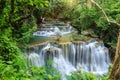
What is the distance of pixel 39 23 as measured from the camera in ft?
53.0

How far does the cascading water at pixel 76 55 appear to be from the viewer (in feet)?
38.5

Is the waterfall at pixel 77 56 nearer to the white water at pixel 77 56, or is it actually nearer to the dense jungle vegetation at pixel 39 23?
the white water at pixel 77 56

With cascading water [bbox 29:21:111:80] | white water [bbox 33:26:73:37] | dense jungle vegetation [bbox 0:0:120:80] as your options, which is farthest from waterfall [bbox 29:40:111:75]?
white water [bbox 33:26:73:37]

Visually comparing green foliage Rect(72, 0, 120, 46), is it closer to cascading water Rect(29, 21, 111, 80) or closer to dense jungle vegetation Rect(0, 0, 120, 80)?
dense jungle vegetation Rect(0, 0, 120, 80)

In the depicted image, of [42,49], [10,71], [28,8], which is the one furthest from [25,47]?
[10,71]

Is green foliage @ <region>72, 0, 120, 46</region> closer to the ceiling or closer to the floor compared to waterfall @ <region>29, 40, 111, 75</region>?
closer to the ceiling

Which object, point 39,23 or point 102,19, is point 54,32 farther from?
point 102,19

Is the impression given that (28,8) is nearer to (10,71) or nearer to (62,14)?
(10,71)

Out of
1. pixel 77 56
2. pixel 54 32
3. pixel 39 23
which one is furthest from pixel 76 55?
pixel 39 23

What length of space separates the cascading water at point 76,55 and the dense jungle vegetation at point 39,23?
825mm

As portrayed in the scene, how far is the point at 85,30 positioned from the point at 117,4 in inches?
119

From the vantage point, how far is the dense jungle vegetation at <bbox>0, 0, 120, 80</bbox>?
5.13 meters

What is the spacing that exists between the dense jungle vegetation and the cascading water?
0.83 metres

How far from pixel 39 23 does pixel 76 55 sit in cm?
456
